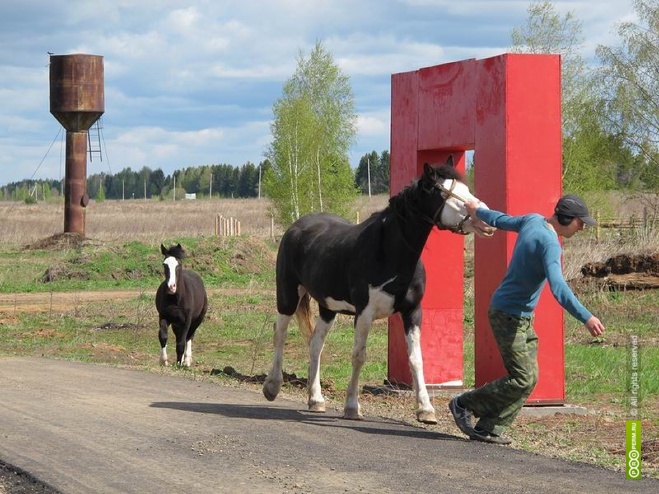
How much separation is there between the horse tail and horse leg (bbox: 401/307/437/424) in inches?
93.6

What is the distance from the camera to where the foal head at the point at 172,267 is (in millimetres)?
19859

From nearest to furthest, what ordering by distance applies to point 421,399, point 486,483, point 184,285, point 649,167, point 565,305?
point 486,483 → point 565,305 → point 421,399 → point 184,285 → point 649,167

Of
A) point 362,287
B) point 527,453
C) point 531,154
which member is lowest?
point 527,453

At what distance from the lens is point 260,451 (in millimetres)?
9492

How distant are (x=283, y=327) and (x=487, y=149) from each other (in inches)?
120

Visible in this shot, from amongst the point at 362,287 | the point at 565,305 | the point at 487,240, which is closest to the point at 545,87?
the point at 487,240

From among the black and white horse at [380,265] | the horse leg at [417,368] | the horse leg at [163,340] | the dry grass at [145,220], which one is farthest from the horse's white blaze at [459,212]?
the dry grass at [145,220]

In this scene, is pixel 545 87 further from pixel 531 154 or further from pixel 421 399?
pixel 421 399

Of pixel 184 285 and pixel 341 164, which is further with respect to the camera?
pixel 341 164

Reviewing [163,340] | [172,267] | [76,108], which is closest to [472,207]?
[163,340]

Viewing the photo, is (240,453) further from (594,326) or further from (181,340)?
(181,340)

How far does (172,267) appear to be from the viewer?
20.0m

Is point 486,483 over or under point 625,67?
under

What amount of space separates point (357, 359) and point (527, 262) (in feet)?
8.15
